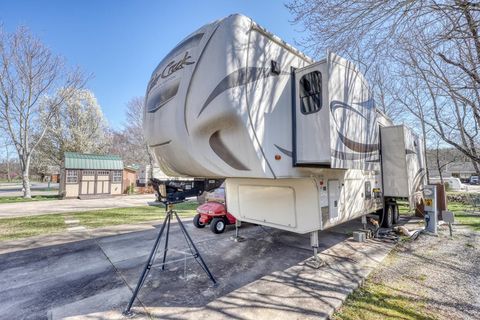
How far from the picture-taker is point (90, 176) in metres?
17.6

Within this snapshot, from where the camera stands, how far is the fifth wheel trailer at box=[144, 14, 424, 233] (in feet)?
9.88

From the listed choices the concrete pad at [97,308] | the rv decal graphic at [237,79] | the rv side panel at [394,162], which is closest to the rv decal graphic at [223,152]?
the rv decal graphic at [237,79]

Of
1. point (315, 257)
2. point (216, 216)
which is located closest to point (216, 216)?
point (216, 216)

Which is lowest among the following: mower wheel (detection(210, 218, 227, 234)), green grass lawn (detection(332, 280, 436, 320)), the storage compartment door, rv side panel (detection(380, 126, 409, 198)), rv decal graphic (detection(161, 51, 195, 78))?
green grass lawn (detection(332, 280, 436, 320))

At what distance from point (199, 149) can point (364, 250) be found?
422 cm

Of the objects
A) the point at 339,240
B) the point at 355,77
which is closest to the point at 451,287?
the point at 339,240

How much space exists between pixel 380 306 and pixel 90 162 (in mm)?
19348

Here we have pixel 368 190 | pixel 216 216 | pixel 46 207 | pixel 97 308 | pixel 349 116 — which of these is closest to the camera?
pixel 97 308

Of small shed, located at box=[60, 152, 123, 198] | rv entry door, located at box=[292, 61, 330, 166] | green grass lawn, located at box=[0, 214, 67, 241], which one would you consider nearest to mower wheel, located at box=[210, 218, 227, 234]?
rv entry door, located at box=[292, 61, 330, 166]

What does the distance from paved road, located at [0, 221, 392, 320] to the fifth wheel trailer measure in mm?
802

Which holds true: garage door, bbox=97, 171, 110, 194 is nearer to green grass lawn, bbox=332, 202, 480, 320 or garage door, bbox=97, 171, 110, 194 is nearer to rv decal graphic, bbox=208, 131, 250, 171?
rv decal graphic, bbox=208, 131, 250, 171

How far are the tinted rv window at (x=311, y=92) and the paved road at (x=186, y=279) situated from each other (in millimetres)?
2598

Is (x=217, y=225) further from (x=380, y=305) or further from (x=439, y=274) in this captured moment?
(x=439, y=274)

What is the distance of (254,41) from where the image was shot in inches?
129
